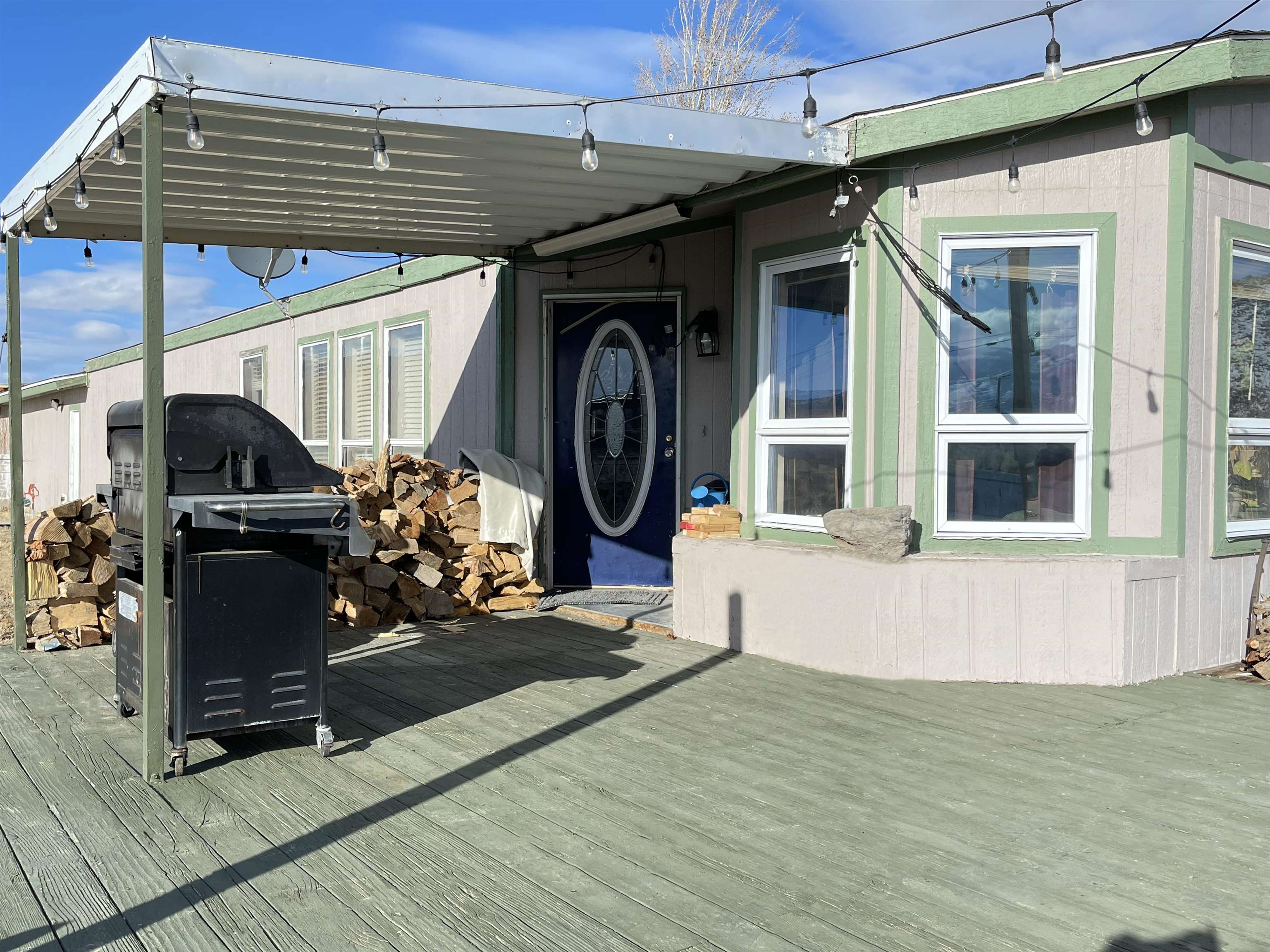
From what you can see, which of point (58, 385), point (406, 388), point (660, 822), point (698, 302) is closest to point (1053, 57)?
point (660, 822)

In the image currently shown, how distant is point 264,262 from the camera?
33.8 feet

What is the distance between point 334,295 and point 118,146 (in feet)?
23.0

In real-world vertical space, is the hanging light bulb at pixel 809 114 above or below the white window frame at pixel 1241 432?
above

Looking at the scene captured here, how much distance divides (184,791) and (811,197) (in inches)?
178

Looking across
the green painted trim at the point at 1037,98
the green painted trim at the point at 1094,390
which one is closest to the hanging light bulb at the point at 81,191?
the green painted trim at the point at 1037,98

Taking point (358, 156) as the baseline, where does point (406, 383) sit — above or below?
below

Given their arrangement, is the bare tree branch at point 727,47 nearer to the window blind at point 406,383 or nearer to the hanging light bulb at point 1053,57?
the window blind at point 406,383

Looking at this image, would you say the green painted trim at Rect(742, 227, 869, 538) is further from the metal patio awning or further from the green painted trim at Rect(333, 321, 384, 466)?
the green painted trim at Rect(333, 321, 384, 466)

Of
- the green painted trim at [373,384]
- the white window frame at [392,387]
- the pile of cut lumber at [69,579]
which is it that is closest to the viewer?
the pile of cut lumber at [69,579]

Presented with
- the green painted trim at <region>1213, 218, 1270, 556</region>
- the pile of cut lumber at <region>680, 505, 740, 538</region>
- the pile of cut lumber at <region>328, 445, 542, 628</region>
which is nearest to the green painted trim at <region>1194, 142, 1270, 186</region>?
the green painted trim at <region>1213, 218, 1270, 556</region>

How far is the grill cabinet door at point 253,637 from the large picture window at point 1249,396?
15.8 ft

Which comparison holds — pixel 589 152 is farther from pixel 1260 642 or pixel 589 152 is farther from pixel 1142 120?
pixel 1260 642

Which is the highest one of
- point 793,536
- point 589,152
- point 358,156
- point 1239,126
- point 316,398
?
point 1239,126

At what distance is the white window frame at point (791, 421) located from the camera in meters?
6.00
